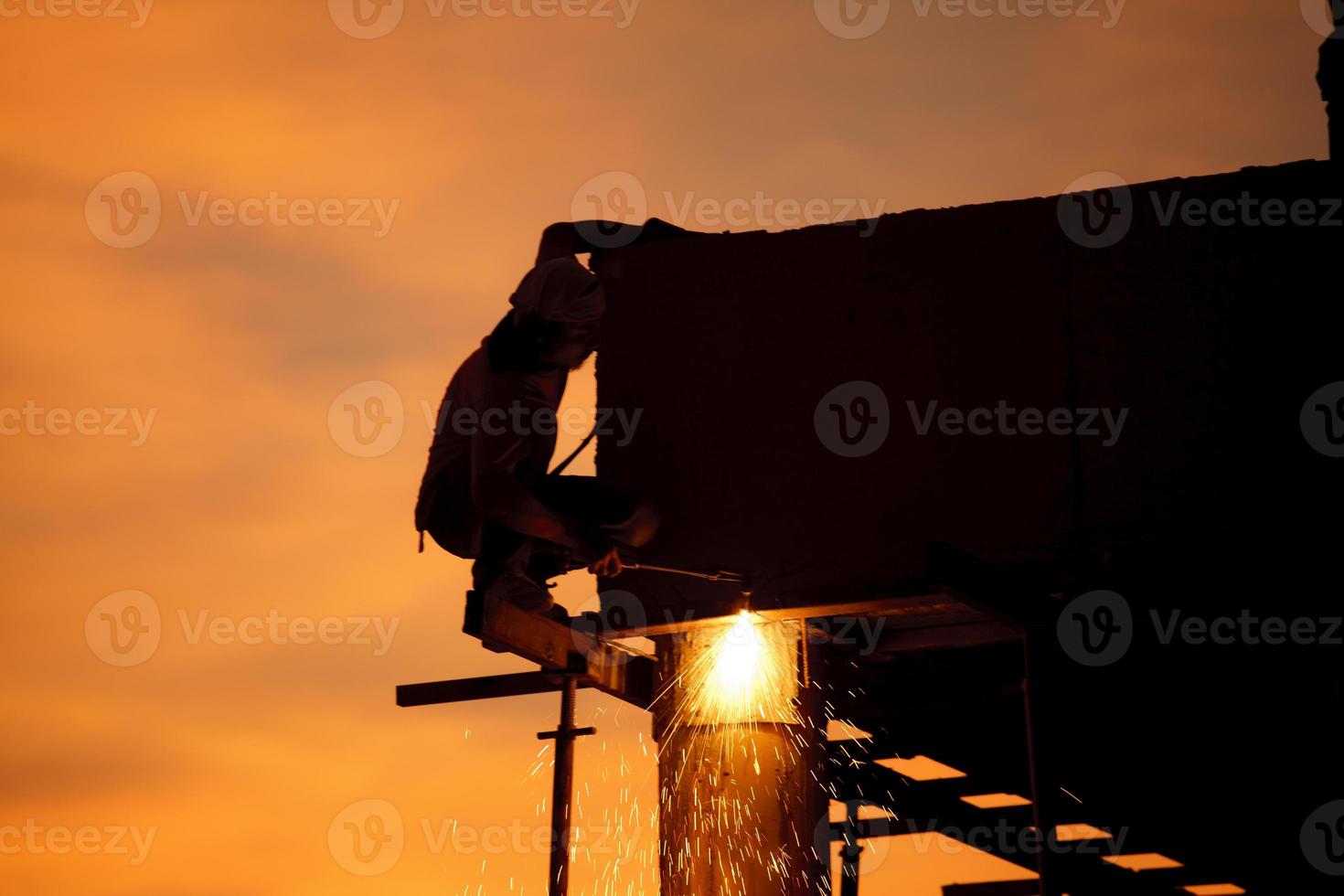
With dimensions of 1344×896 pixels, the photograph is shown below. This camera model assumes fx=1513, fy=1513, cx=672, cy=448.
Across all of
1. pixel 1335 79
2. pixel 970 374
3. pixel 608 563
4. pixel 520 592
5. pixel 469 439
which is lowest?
pixel 520 592

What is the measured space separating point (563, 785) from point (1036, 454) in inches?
97.8

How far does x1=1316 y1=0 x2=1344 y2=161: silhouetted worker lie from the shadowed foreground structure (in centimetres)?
20

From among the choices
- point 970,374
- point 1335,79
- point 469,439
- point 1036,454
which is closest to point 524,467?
point 469,439

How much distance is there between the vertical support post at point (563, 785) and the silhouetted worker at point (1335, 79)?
406 centimetres

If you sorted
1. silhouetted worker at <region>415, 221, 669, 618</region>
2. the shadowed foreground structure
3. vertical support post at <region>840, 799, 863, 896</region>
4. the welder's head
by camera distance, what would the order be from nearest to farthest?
the shadowed foreground structure < silhouetted worker at <region>415, 221, 669, 618</region> < the welder's head < vertical support post at <region>840, 799, 863, 896</region>

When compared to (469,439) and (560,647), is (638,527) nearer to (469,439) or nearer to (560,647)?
A: (560,647)

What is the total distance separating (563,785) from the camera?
6.47 m

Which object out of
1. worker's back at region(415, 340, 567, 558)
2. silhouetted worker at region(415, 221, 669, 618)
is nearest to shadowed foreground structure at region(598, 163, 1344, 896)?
silhouetted worker at region(415, 221, 669, 618)

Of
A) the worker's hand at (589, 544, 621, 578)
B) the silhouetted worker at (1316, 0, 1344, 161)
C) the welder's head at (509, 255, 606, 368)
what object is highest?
the silhouetted worker at (1316, 0, 1344, 161)

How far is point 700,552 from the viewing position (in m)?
6.93

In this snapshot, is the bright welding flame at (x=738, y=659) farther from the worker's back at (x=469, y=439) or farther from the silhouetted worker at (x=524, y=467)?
the worker's back at (x=469, y=439)

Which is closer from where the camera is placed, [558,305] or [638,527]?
[558,305]

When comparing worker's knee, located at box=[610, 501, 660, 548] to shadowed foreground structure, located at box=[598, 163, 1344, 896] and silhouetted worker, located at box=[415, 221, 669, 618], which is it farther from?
shadowed foreground structure, located at box=[598, 163, 1344, 896]

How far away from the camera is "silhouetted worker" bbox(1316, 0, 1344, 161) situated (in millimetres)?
6426
